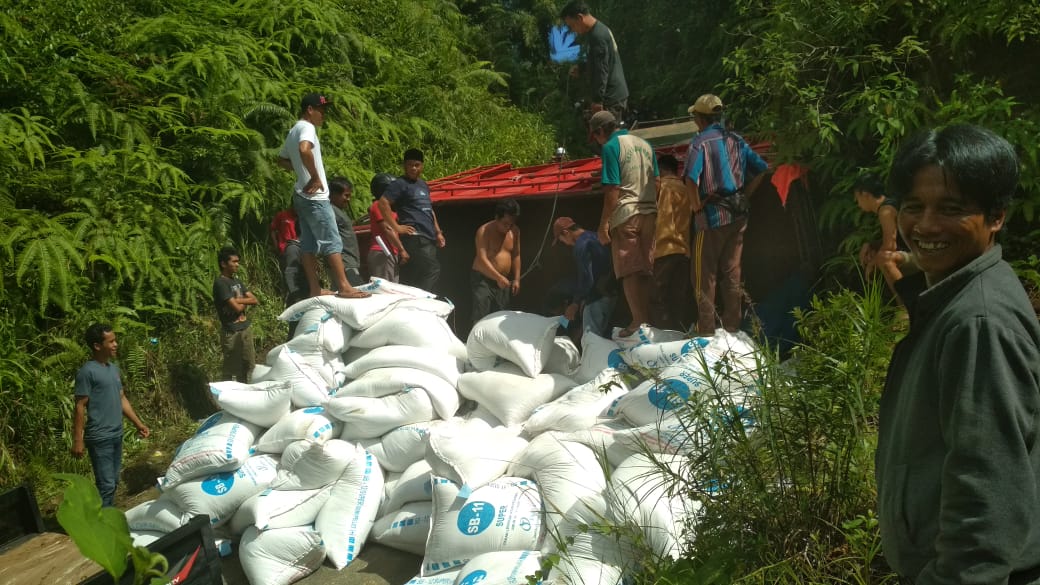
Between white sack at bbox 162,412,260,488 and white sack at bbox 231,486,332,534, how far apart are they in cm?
27

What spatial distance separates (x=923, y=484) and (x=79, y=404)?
5090mm

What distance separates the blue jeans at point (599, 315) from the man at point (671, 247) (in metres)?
0.36

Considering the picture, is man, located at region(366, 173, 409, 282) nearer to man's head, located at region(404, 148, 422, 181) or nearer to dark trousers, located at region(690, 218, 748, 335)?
man's head, located at region(404, 148, 422, 181)

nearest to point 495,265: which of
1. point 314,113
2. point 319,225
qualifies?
point 319,225

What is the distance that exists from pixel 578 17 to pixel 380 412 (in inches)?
120

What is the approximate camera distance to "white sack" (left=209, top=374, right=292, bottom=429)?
5.36 meters

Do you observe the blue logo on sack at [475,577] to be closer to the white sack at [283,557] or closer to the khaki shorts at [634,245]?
the white sack at [283,557]

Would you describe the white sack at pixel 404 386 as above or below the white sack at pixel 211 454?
above

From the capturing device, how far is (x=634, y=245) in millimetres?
5367

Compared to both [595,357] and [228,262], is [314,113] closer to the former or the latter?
[228,262]

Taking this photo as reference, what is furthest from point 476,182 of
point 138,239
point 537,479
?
point 537,479

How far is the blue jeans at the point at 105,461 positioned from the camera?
536cm

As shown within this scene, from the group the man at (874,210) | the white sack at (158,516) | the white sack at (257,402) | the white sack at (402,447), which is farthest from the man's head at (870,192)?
the white sack at (158,516)

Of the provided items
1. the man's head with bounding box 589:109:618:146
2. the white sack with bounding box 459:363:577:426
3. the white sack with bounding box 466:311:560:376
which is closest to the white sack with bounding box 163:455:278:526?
the white sack with bounding box 459:363:577:426
